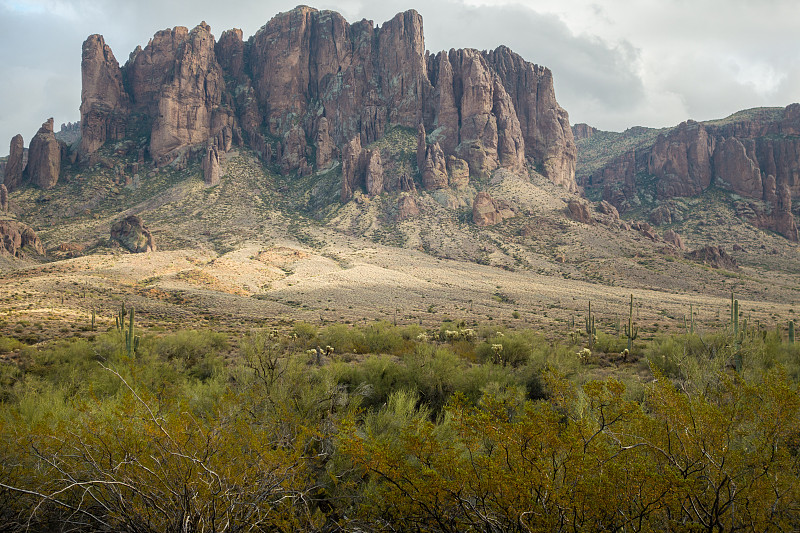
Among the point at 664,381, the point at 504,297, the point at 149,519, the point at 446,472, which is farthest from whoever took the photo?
the point at 504,297

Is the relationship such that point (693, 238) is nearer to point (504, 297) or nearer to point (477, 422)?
point (504, 297)

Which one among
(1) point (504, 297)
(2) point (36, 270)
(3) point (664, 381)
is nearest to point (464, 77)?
(1) point (504, 297)

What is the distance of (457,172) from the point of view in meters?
98.9

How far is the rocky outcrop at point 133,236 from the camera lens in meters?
63.0

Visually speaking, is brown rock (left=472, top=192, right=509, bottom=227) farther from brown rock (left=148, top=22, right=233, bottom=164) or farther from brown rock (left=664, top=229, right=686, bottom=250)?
brown rock (left=148, top=22, right=233, bottom=164)

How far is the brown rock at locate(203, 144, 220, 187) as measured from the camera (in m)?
94.2

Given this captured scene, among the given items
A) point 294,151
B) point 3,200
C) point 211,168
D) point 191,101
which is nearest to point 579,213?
point 294,151

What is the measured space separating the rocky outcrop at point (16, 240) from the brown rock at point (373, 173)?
199 feet

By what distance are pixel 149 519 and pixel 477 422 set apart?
10.9ft

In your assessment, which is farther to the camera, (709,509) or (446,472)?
(446,472)

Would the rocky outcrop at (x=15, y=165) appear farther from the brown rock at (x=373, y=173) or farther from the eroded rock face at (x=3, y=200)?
the brown rock at (x=373, y=173)

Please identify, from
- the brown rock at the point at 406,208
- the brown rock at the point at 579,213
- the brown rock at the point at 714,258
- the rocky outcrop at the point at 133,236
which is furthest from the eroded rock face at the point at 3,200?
the brown rock at the point at 714,258

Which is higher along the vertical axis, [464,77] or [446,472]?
[464,77]

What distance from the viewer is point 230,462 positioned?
4527 millimetres
